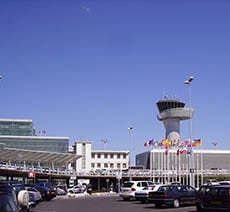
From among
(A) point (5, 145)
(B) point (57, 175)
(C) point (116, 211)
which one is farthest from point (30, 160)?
(C) point (116, 211)

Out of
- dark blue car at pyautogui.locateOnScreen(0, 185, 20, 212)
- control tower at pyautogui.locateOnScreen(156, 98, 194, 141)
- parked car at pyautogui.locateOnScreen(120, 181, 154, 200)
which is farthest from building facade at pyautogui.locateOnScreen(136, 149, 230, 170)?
dark blue car at pyautogui.locateOnScreen(0, 185, 20, 212)

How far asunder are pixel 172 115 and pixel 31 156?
71.0 metres

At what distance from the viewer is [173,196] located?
92.0 feet

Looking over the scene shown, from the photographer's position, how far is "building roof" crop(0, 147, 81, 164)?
268 ft

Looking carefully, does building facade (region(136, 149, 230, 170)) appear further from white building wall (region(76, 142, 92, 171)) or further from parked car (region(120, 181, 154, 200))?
parked car (region(120, 181, 154, 200))

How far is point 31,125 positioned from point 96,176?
73617 millimetres

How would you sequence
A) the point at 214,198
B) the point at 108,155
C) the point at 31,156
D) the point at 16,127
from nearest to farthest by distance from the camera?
the point at 214,198, the point at 31,156, the point at 108,155, the point at 16,127

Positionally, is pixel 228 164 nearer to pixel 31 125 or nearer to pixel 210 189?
pixel 31 125

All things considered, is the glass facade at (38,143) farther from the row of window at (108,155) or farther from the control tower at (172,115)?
the control tower at (172,115)

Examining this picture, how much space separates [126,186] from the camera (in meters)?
38.5

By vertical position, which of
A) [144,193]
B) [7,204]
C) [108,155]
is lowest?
[144,193]

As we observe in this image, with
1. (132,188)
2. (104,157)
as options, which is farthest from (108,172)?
(132,188)

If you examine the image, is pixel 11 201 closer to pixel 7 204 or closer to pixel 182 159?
pixel 7 204

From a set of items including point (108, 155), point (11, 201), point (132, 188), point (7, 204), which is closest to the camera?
point (7, 204)
